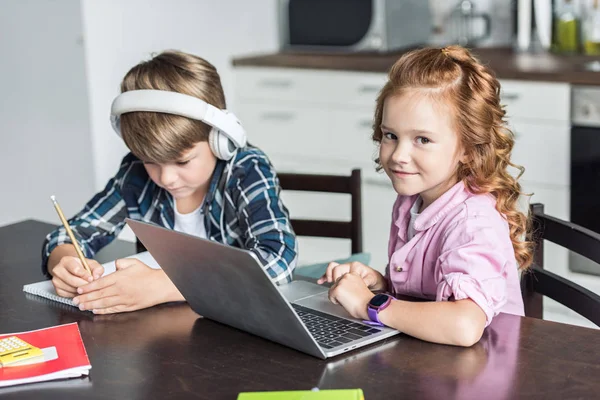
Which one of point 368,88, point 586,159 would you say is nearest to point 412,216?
point 586,159

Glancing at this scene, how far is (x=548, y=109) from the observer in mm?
2893

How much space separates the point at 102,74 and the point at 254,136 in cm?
78

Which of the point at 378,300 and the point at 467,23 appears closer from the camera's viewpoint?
the point at 378,300

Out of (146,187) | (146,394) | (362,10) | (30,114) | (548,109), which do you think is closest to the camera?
(146,394)

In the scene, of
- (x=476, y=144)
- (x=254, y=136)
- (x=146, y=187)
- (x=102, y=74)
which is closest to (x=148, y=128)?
(x=146, y=187)

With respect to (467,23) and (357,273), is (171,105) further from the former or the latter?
(467,23)

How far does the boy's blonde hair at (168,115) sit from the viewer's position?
1591mm

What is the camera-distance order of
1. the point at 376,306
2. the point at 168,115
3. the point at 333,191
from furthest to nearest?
the point at 333,191 → the point at 168,115 → the point at 376,306

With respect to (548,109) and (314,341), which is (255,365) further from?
(548,109)

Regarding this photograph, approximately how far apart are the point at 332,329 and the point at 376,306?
69 mm

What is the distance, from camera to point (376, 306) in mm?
1258

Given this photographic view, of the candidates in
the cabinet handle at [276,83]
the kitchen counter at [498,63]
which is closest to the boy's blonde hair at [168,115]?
the kitchen counter at [498,63]

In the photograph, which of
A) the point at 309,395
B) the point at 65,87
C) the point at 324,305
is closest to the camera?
the point at 309,395

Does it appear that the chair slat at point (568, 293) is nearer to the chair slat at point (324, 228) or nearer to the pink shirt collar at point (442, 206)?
the pink shirt collar at point (442, 206)
